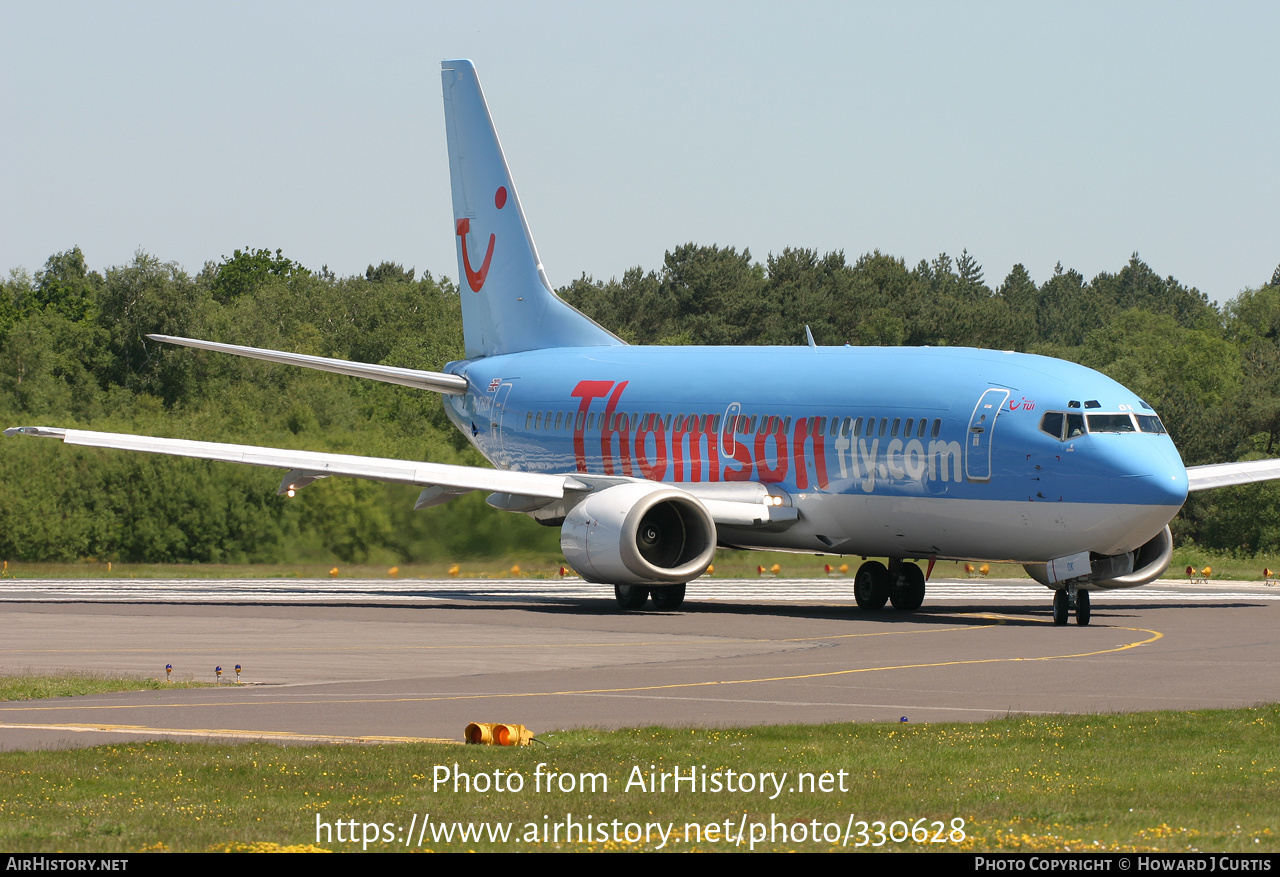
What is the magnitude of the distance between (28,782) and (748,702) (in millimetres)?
7688

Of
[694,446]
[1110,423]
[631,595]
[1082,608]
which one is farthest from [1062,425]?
[631,595]

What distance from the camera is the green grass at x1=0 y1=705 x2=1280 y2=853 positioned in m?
10.4

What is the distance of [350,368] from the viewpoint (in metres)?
37.8

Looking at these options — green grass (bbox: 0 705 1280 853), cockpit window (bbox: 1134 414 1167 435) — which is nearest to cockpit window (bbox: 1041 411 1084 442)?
cockpit window (bbox: 1134 414 1167 435)

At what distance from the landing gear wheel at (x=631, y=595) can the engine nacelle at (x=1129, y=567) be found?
269 inches

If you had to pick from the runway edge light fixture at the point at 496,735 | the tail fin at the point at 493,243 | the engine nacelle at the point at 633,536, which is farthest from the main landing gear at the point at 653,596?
the runway edge light fixture at the point at 496,735

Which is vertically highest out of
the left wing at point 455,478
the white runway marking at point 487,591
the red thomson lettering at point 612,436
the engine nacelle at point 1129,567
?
the red thomson lettering at point 612,436

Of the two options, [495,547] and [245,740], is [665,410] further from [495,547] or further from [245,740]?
[245,740]

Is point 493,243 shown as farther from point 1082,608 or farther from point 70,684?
point 70,684

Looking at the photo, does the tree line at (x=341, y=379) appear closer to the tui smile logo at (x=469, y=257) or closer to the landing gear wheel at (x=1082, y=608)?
the tui smile logo at (x=469, y=257)

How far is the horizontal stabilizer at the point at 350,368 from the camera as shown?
35500mm

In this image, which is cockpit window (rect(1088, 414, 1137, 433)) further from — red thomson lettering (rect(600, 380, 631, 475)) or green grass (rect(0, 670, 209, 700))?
green grass (rect(0, 670, 209, 700))

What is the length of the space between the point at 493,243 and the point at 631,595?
42.1 ft

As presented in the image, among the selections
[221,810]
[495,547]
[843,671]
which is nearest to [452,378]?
[495,547]
